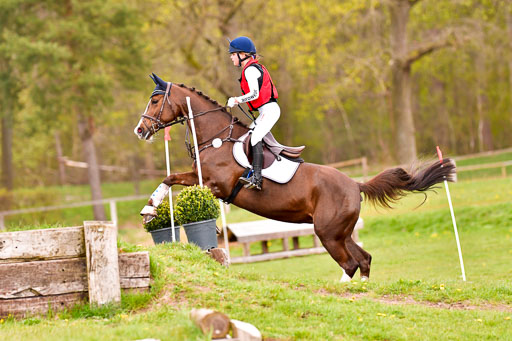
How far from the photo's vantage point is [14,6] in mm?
24438

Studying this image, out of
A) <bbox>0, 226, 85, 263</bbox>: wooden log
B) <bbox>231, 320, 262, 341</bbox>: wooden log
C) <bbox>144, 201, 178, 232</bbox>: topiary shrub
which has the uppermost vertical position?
<bbox>144, 201, 178, 232</bbox>: topiary shrub

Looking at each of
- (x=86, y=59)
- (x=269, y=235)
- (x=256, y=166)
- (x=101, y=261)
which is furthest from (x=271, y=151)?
(x=86, y=59)

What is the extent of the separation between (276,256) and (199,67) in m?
15.6

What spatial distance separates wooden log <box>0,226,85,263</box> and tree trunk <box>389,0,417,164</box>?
21.5 m

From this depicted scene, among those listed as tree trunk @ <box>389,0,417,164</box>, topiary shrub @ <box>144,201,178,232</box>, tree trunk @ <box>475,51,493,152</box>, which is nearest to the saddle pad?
topiary shrub @ <box>144,201,178,232</box>

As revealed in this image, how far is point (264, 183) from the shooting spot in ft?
25.5

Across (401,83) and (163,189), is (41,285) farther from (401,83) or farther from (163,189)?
(401,83)

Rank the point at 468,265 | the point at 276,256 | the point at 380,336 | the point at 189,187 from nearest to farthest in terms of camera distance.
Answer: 1. the point at 380,336
2. the point at 189,187
3. the point at 468,265
4. the point at 276,256

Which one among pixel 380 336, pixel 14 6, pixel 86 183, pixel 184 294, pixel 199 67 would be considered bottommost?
pixel 380 336

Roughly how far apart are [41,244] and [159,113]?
279 centimetres

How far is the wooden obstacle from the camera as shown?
5461mm

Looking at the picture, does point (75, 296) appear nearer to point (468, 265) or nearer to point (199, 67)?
point (468, 265)

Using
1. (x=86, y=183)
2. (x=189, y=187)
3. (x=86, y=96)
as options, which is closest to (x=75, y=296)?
(x=189, y=187)

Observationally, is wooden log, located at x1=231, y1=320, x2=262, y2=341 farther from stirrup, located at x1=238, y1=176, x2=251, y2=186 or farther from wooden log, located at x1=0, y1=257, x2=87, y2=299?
stirrup, located at x1=238, y1=176, x2=251, y2=186
